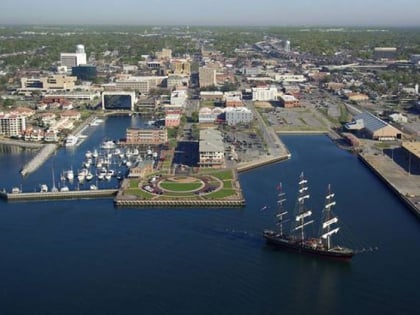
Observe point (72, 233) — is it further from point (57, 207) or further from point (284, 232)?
point (284, 232)

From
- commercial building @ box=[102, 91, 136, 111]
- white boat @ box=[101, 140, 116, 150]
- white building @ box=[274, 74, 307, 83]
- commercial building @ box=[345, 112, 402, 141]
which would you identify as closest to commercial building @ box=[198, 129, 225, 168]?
white boat @ box=[101, 140, 116, 150]

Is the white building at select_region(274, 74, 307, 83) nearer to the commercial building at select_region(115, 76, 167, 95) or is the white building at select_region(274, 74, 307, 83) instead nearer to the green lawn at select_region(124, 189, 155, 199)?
the commercial building at select_region(115, 76, 167, 95)

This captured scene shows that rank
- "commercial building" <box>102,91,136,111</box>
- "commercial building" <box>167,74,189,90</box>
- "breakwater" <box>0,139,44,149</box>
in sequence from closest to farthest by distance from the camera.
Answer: "breakwater" <box>0,139,44,149</box> < "commercial building" <box>102,91,136,111</box> < "commercial building" <box>167,74,189,90</box>

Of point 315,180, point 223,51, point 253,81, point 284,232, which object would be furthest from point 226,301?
point 223,51

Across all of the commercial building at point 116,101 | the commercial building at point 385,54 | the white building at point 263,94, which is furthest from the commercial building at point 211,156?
the commercial building at point 385,54

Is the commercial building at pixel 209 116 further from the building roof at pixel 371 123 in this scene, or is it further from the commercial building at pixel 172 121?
the building roof at pixel 371 123

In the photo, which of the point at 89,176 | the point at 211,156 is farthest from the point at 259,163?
the point at 89,176
